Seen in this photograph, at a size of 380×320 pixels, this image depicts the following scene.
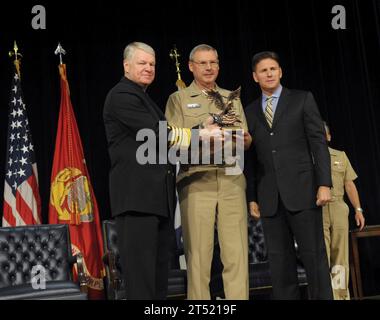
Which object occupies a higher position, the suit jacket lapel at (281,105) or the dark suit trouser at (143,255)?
the suit jacket lapel at (281,105)

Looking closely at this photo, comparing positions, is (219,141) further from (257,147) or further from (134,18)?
(134,18)

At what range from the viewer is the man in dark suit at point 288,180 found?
2.84 m

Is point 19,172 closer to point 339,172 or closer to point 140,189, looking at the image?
point 140,189

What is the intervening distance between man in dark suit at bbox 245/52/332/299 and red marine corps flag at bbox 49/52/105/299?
229 centimetres

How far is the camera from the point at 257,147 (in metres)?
3.06

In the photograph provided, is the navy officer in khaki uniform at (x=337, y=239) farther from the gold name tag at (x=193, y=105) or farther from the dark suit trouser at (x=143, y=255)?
the dark suit trouser at (x=143, y=255)

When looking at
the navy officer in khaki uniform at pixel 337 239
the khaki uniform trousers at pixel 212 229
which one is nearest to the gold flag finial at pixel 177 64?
the navy officer in khaki uniform at pixel 337 239

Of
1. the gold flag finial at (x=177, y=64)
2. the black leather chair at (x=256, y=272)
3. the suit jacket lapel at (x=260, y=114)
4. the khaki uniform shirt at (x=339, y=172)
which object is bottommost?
the black leather chair at (x=256, y=272)

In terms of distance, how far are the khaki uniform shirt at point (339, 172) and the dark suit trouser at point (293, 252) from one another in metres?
2.05

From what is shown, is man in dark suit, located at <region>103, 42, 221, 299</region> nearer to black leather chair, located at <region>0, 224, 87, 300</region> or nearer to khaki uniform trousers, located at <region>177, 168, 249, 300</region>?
khaki uniform trousers, located at <region>177, 168, 249, 300</region>

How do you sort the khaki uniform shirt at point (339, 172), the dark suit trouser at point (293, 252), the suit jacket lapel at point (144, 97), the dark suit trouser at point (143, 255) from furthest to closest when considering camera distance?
1. the khaki uniform shirt at point (339, 172)
2. the dark suit trouser at point (293, 252)
3. the suit jacket lapel at point (144, 97)
4. the dark suit trouser at point (143, 255)

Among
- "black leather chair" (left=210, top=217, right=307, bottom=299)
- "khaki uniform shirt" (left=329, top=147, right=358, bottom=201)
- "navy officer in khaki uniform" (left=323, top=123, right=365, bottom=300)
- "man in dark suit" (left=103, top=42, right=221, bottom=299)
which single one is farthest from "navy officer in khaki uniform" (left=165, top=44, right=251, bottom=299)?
"khaki uniform shirt" (left=329, top=147, right=358, bottom=201)

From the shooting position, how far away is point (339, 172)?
4.97 m

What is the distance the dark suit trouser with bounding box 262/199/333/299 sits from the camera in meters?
2.80
